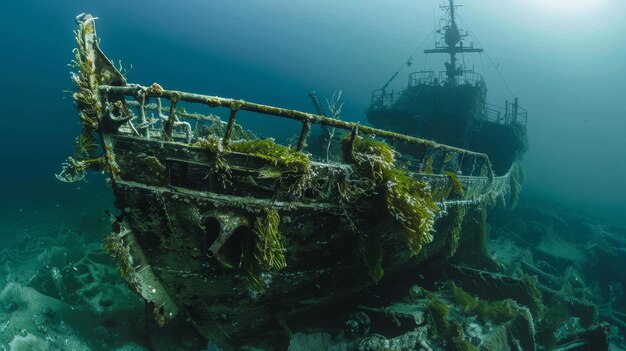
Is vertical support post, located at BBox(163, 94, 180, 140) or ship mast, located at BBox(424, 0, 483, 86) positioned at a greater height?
ship mast, located at BBox(424, 0, 483, 86)

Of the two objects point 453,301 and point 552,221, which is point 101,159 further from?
point 552,221

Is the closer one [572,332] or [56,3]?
[572,332]

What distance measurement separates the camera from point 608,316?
36.4 ft

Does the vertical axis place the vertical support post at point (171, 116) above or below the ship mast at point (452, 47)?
below

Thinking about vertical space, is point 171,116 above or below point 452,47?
below

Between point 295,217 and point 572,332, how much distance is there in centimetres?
818

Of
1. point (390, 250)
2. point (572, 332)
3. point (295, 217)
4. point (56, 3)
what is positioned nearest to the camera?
point (295, 217)

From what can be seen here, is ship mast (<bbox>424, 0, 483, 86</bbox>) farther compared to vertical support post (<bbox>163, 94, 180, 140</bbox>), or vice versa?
ship mast (<bbox>424, 0, 483, 86</bbox>)

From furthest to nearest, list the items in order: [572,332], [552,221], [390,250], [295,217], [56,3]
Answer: [56,3] < [552,221] < [572,332] < [390,250] < [295,217]

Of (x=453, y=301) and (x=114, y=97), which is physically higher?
(x=114, y=97)

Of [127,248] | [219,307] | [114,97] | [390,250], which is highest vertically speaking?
[114,97]

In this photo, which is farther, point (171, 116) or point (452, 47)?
point (452, 47)

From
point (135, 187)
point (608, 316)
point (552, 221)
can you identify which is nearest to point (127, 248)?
point (135, 187)

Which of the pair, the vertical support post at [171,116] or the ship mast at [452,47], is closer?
the vertical support post at [171,116]
